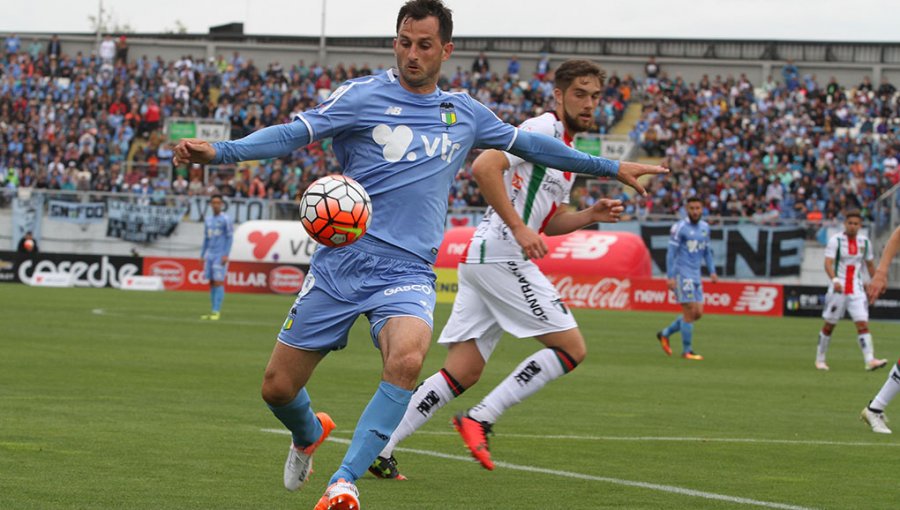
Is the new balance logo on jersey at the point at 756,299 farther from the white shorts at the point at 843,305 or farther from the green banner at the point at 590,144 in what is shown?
the white shorts at the point at 843,305

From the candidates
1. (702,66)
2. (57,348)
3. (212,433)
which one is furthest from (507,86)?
(212,433)

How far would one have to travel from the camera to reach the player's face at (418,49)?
6.98 meters

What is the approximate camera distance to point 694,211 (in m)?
23.0

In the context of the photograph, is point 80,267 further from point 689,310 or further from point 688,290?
point 689,310

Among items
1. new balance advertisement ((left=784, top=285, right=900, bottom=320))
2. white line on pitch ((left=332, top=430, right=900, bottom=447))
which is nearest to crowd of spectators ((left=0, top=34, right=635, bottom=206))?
new balance advertisement ((left=784, top=285, right=900, bottom=320))

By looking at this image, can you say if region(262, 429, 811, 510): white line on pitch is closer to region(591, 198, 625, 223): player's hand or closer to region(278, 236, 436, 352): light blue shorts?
region(591, 198, 625, 223): player's hand

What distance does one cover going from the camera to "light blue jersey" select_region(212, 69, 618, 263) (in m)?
6.97

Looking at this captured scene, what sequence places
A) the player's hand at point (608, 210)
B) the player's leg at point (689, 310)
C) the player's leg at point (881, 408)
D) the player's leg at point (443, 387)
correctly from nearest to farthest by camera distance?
the player's hand at point (608, 210)
the player's leg at point (443, 387)
the player's leg at point (881, 408)
the player's leg at point (689, 310)

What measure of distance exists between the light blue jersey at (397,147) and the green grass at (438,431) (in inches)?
58.0

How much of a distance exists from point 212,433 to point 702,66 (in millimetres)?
47908

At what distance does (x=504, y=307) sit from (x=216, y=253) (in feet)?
65.7

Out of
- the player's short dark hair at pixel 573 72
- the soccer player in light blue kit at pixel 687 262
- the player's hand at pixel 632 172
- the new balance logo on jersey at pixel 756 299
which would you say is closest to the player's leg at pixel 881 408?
the player's short dark hair at pixel 573 72

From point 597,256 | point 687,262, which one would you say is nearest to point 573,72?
point 687,262

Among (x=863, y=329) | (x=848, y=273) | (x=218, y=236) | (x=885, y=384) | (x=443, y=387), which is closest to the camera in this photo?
(x=443, y=387)
